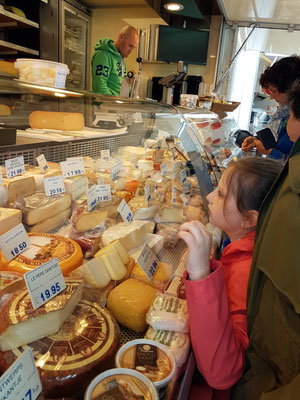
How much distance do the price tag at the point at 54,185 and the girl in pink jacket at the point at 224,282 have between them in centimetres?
81

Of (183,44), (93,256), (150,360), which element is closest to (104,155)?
(93,256)

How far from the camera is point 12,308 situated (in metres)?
0.83

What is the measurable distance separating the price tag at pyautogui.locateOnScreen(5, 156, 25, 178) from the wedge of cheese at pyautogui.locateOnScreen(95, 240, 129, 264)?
0.65m

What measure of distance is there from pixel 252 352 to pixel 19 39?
6.01m

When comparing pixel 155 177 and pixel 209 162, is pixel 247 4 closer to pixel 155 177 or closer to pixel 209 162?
pixel 209 162

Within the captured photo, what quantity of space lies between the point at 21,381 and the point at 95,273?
22.3 inches

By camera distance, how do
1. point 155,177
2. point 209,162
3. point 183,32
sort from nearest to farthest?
1. point 155,177
2. point 209,162
3. point 183,32

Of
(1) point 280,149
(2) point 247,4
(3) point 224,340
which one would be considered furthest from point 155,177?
(2) point 247,4

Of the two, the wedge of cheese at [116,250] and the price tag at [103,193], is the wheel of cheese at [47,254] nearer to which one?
the wedge of cheese at [116,250]

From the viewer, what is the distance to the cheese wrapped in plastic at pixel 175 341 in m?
0.92

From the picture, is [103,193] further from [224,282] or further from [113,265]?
[224,282]

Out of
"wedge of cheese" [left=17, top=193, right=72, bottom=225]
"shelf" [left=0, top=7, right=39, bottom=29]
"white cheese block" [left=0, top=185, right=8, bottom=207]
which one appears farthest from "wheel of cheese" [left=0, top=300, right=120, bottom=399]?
"shelf" [left=0, top=7, right=39, bottom=29]

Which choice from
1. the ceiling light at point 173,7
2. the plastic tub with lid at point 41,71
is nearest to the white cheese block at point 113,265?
the plastic tub with lid at point 41,71

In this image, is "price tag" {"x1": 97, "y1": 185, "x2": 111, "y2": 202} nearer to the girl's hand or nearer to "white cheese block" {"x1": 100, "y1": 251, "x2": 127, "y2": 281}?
"white cheese block" {"x1": 100, "y1": 251, "x2": 127, "y2": 281}
